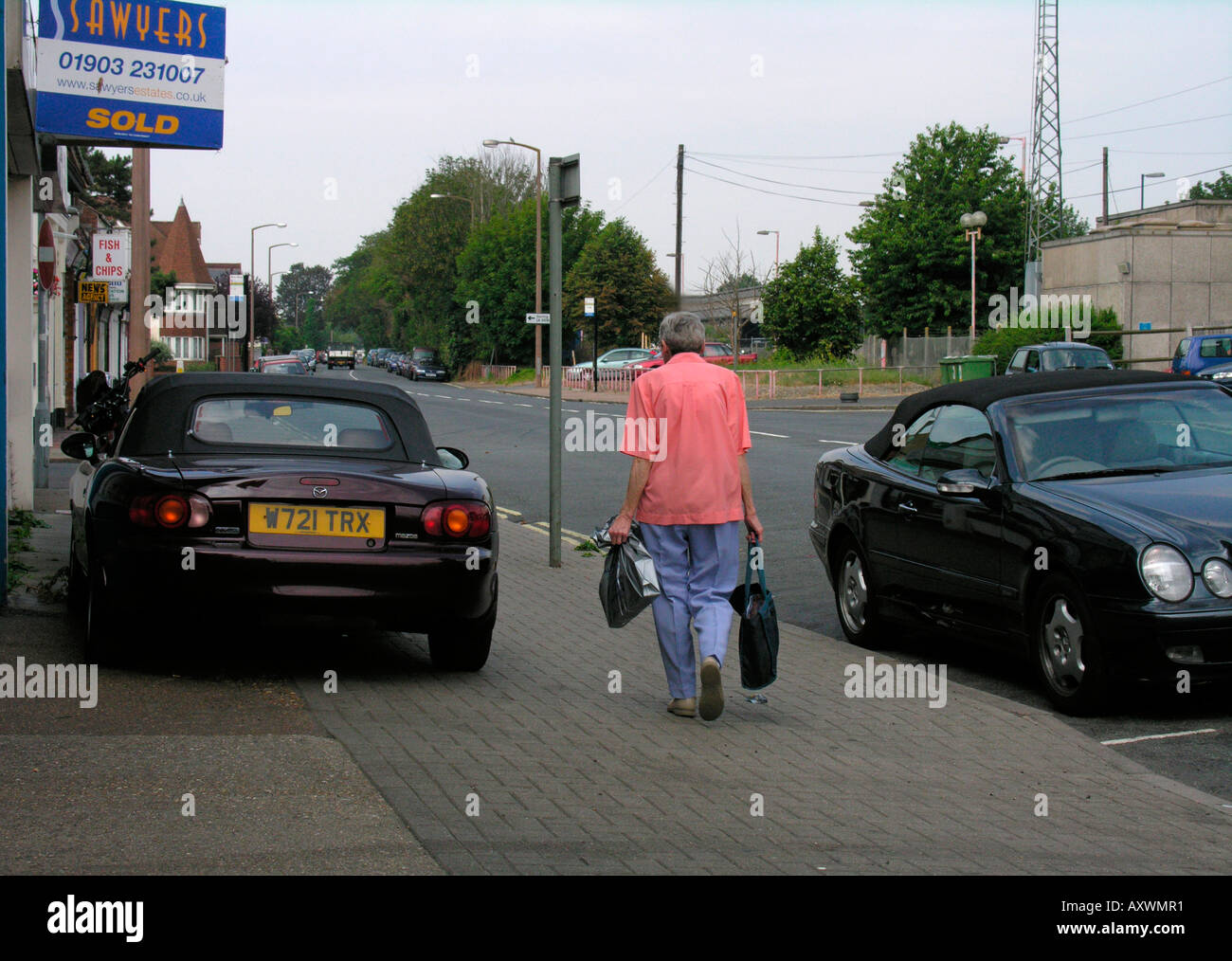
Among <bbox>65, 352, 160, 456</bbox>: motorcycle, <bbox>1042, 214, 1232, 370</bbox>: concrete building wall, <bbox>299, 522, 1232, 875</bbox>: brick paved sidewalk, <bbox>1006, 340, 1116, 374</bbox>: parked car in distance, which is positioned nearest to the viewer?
<bbox>299, 522, 1232, 875</bbox>: brick paved sidewalk

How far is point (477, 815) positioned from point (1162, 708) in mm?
3696

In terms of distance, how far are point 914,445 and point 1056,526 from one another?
1772mm

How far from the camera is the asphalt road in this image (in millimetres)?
6465

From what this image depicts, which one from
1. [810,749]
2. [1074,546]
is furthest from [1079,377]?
[810,749]

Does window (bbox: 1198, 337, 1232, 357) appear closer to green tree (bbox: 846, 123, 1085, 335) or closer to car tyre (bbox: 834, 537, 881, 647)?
car tyre (bbox: 834, 537, 881, 647)

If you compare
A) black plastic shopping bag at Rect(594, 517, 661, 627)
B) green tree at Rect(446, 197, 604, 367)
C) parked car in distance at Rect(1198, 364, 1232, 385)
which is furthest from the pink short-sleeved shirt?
green tree at Rect(446, 197, 604, 367)

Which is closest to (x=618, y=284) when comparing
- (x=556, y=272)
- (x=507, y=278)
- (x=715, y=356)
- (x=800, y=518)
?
(x=507, y=278)

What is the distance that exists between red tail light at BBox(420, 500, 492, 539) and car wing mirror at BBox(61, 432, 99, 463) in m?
2.46

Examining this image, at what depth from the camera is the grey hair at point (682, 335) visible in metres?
6.67

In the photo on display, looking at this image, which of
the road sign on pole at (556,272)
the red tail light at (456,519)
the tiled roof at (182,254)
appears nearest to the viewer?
the red tail light at (456,519)

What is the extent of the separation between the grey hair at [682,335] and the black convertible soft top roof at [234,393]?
1325mm

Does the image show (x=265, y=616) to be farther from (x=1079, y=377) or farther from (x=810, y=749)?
(x=1079, y=377)
